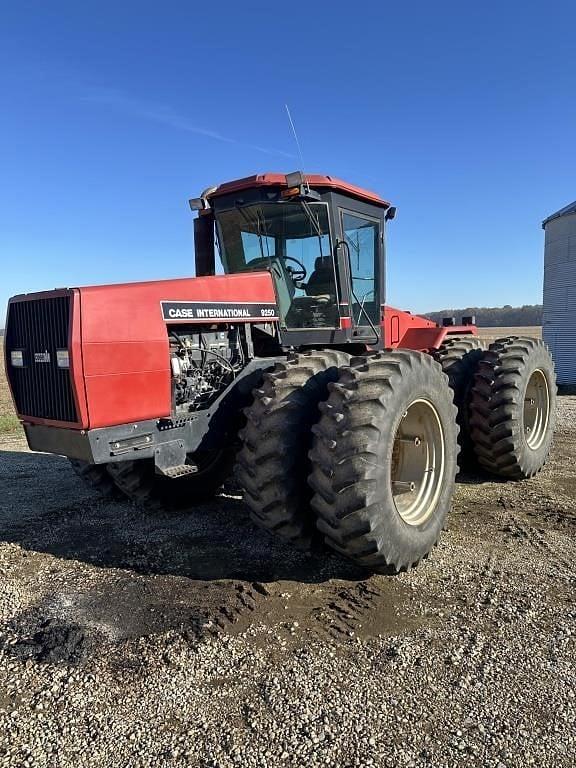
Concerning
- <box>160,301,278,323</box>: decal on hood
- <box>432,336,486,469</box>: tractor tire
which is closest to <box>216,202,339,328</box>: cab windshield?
<box>160,301,278,323</box>: decal on hood

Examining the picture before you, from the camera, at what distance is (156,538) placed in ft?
16.9

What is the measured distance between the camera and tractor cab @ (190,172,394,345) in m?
5.16

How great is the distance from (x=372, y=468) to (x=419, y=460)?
118 cm

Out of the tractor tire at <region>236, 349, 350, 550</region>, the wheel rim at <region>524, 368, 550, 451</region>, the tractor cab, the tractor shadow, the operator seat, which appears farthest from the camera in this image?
the wheel rim at <region>524, 368, 550, 451</region>

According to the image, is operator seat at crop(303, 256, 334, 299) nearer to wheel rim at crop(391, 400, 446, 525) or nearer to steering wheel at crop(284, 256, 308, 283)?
steering wheel at crop(284, 256, 308, 283)

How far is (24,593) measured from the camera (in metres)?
4.12

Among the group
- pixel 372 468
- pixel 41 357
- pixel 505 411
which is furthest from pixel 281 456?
pixel 505 411

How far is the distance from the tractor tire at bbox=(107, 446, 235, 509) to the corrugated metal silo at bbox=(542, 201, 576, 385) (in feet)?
46.6

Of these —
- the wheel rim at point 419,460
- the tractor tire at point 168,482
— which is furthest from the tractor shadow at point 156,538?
the wheel rim at point 419,460

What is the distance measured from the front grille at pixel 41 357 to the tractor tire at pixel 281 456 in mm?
1187

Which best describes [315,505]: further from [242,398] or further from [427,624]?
[242,398]

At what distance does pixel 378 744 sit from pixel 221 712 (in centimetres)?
74

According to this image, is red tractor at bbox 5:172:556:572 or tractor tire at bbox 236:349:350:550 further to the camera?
tractor tire at bbox 236:349:350:550

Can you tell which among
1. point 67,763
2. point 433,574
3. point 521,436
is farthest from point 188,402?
point 521,436
